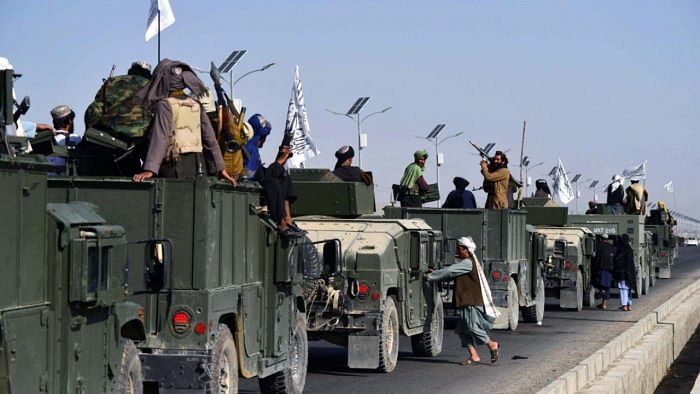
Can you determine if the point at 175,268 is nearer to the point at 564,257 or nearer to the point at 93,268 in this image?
the point at 93,268

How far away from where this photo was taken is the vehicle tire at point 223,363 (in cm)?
1181

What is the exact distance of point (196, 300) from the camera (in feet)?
38.4

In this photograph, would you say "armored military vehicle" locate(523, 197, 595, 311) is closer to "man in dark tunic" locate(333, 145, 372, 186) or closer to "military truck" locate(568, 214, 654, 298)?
"military truck" locate(568, 214, 654, 298)

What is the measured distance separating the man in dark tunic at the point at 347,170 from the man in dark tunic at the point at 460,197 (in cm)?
547

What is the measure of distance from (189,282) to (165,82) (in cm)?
173

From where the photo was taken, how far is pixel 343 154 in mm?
21031

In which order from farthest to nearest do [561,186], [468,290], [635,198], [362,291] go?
[561,186]
[635,198]
[468,290]
[362,291]

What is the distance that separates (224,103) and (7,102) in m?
5.12

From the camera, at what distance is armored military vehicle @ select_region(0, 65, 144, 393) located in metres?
8.52

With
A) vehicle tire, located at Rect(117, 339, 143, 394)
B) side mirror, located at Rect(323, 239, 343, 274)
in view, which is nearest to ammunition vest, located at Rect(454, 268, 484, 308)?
side mirror, located at Rect(323, 239, 343, 274)

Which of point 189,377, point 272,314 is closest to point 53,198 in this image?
point 189,377

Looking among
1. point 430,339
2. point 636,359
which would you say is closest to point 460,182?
point 430,339

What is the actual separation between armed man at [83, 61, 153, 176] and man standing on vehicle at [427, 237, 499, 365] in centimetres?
798

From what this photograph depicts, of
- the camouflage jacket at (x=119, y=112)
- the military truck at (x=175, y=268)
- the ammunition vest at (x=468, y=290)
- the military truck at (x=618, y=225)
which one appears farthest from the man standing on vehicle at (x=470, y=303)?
the military truck at (x=618, y=225)
